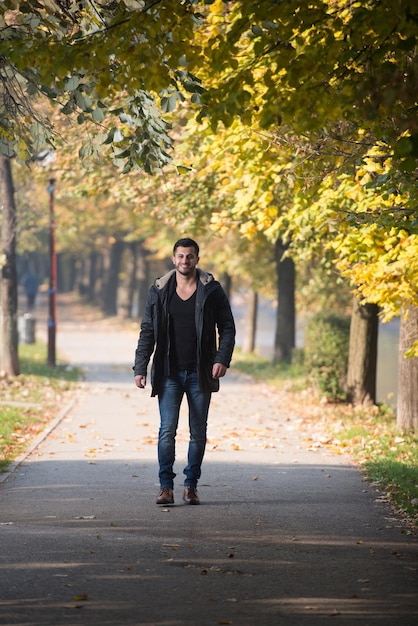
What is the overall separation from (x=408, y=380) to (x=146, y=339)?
664 centimetres

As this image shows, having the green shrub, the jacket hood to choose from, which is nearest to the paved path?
the jacket hood

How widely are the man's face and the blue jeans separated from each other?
2.69ft

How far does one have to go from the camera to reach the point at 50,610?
19.0ft

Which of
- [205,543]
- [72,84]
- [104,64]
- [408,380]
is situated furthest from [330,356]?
[104,64]

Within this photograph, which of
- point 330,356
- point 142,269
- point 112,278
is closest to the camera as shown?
point 330,356

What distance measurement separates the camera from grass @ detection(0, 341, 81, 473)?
13.4 meters

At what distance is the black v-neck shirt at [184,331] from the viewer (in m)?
8.92

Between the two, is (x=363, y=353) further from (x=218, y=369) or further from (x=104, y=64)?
(x=104, y=64)

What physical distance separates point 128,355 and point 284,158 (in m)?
21.2

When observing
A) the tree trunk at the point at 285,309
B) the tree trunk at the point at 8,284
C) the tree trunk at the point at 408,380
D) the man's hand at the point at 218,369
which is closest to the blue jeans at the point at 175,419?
the man's hand at the point at 218,369

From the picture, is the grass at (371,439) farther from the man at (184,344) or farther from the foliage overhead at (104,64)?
the foliage overhead at (104,64)

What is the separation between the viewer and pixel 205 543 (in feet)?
24.7

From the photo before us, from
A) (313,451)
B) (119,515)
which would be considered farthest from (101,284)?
(119,515)

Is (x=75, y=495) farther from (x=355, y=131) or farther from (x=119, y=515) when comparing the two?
(x=355, y=131)
